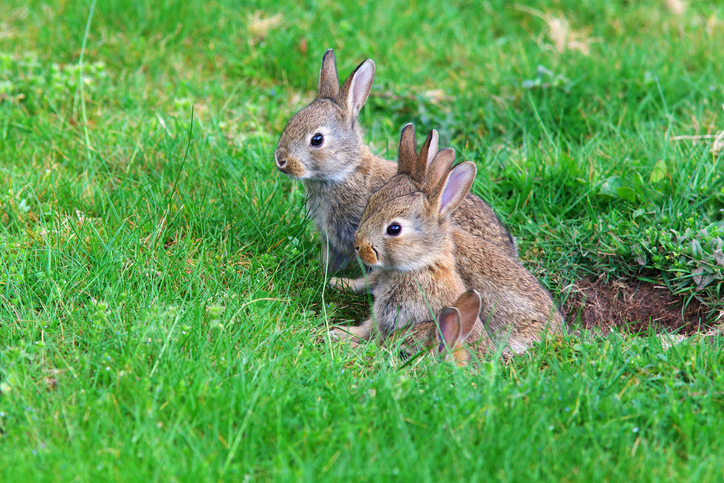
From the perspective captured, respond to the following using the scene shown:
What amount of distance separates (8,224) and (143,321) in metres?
1.59

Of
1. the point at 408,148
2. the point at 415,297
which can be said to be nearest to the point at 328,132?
the point at 408,148

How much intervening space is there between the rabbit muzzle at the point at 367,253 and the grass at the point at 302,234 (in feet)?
1.61

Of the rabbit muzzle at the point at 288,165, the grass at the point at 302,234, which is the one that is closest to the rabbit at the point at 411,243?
the grass at the point at 302,234

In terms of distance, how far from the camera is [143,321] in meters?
3.84

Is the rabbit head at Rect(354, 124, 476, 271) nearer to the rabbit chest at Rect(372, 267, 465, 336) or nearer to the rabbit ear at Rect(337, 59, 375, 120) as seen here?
the rabbit chest at Rect(372, 267, 465, 336)

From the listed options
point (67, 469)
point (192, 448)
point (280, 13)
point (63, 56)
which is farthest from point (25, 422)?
point (280, 13)

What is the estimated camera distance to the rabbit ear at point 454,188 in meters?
4.38

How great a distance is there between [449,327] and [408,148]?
4.00ft

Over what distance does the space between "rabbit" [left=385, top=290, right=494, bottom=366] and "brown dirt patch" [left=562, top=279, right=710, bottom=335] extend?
794mm

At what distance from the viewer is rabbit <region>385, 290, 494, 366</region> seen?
409 centimetres

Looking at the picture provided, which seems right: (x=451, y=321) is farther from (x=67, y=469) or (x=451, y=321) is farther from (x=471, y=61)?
(x=471, y=61)

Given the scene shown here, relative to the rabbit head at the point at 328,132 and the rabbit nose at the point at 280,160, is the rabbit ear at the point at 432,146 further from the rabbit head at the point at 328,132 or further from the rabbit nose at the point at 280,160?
the rabbit nose at the point at 280,160

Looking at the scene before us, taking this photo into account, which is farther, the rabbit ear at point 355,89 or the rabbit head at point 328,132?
the rabbit ear at point 355,89

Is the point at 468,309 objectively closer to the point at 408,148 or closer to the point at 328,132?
the point at 408,148
